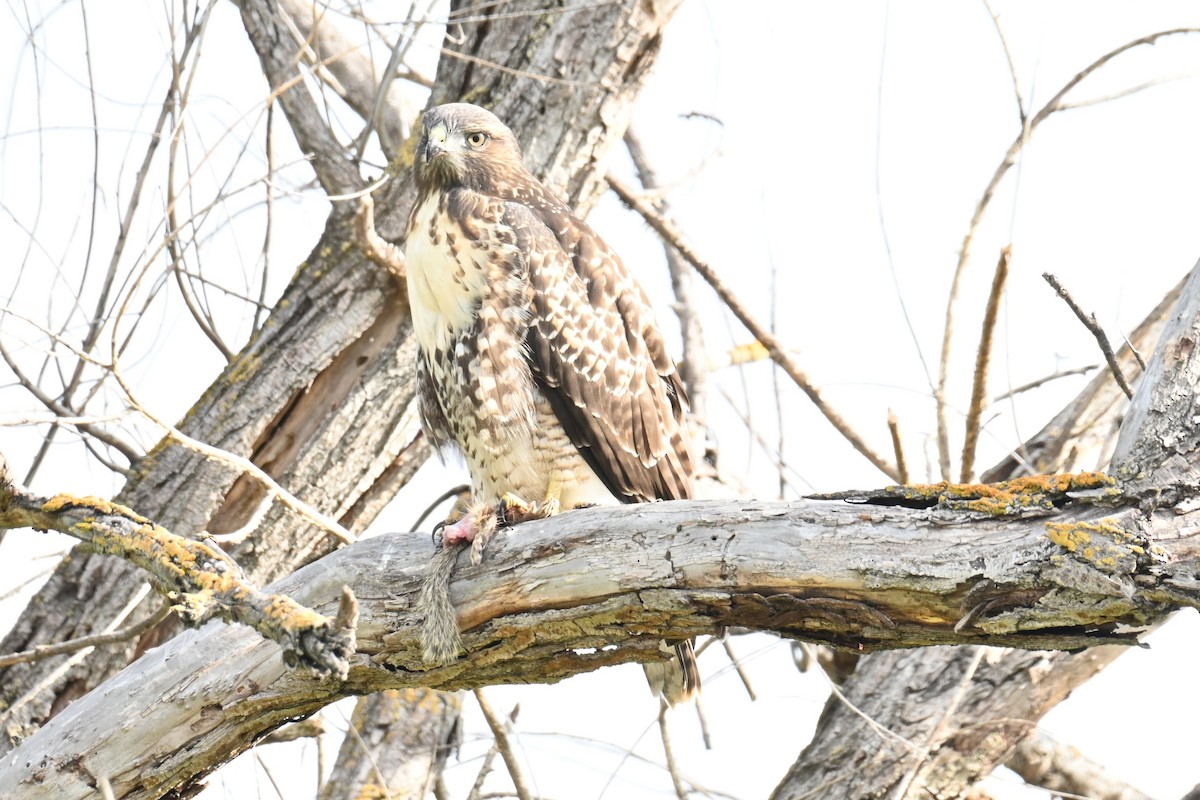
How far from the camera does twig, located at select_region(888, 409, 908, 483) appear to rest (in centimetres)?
407

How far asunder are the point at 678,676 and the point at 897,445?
1155mm

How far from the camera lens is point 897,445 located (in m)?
4.28

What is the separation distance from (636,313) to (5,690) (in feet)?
8.18

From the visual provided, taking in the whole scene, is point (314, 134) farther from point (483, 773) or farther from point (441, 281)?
point (483, 773)

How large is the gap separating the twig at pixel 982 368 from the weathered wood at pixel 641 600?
3.57 feet

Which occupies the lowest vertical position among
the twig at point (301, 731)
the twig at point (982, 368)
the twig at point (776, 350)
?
the twig at point (301, 731)

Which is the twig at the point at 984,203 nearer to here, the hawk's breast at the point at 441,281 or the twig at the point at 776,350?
the twig at the point at 776,350

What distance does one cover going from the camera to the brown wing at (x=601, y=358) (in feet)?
12.7

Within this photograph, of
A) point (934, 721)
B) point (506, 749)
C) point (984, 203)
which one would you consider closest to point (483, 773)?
point (506, 749)

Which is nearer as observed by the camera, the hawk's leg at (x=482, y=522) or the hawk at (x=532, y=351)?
the hawk's leg at (x=482, y=522)

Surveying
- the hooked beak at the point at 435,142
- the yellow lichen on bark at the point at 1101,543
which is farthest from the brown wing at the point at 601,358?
the yellow lichen on bark at the point at 1101,543

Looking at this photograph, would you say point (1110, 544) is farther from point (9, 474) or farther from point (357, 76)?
point (357, 76)

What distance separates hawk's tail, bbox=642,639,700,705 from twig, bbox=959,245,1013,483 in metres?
1.19

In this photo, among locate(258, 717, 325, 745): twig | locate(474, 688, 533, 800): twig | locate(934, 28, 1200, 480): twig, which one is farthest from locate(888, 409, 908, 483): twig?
locate(258, 717, 325, 745): twig
